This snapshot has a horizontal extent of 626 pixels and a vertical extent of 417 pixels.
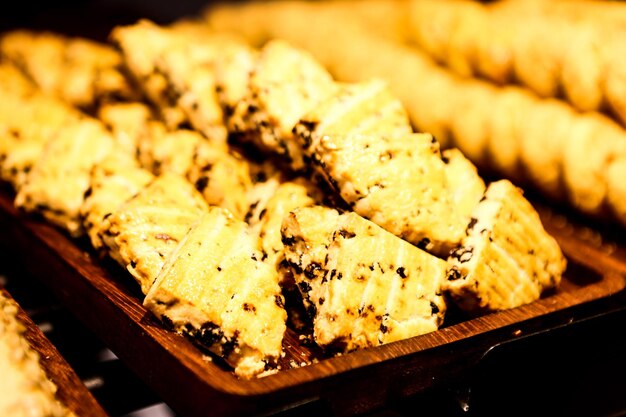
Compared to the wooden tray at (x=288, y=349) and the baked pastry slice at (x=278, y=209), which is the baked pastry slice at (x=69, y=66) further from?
the baked pastry slice at (x=278, y=209)

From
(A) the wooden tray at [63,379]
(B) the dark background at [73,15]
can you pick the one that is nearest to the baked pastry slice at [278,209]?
(A) the wooden tray at [63,379]

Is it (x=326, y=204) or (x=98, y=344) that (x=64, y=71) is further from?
(x=326, y=204)

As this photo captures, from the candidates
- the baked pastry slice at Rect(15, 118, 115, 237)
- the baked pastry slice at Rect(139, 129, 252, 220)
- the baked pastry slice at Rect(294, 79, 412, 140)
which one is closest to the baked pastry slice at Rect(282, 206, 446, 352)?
the baked pastry slice at Rect(294, 79, 412, 140)

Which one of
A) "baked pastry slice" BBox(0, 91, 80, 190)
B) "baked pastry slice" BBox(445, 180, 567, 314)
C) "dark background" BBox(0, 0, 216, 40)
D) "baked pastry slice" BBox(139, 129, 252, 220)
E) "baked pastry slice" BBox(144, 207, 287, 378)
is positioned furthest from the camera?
"dark background" BBox(0, 0, 216, 40)

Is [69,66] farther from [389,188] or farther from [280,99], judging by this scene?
[389,188]

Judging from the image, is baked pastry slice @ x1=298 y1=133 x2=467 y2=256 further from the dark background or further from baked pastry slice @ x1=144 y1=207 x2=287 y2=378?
the dark background

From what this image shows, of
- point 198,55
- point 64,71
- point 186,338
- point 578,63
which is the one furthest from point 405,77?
point 186,338
